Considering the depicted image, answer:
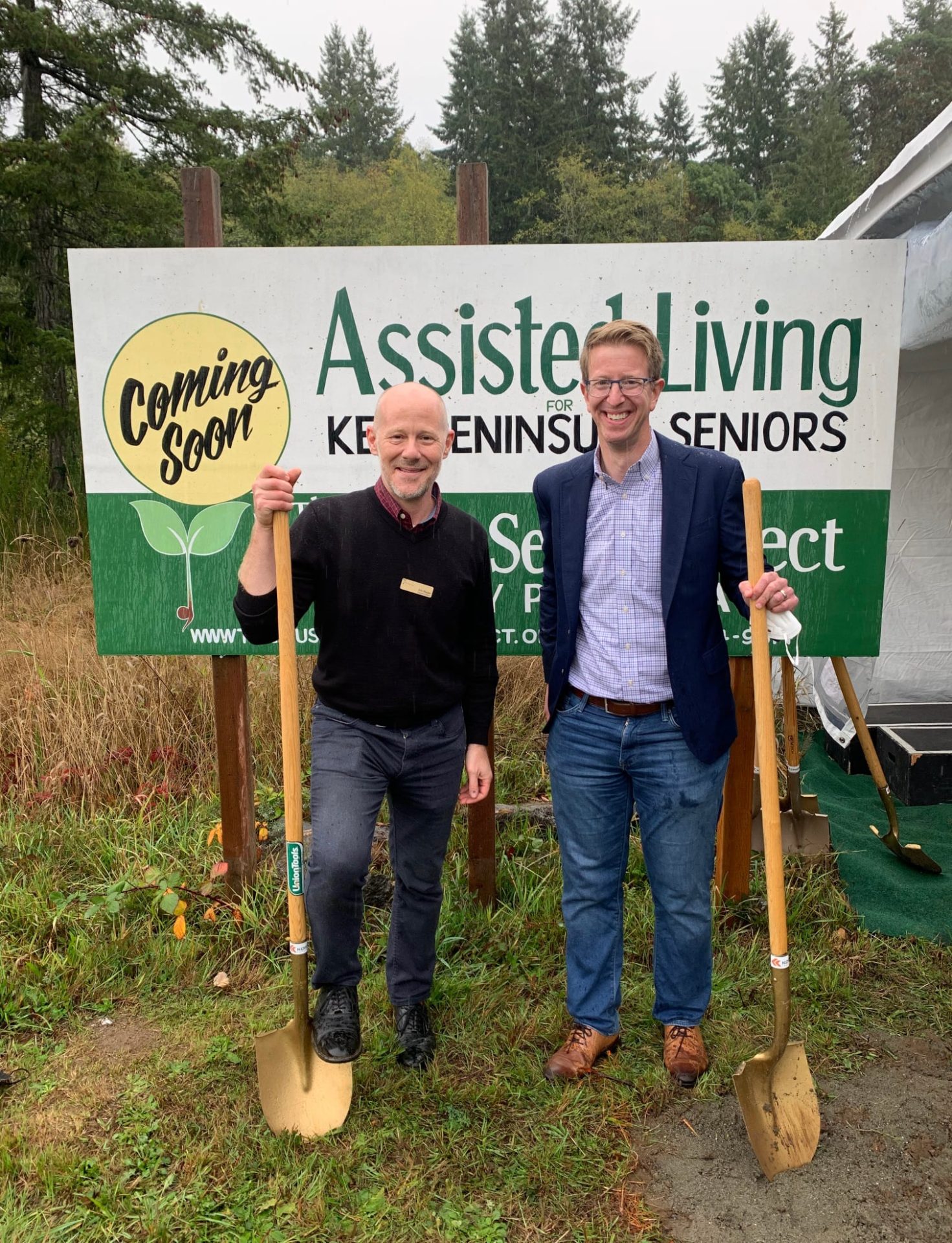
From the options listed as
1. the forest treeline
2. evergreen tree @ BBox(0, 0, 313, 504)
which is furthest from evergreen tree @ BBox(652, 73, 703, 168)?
evergreen tree @ BBox(0, 0, 313, 504)

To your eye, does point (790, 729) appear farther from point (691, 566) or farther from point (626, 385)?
point (626, 385)

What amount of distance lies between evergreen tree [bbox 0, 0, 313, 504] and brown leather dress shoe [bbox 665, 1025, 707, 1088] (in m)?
8.55

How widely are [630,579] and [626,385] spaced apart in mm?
518

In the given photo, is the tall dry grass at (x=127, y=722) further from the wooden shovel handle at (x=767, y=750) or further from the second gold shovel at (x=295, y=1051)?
the wooden shovel handle at (x=767, y=750)

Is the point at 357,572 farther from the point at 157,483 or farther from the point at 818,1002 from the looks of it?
the point at 818,1002

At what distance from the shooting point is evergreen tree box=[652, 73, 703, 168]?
4788 centimetres

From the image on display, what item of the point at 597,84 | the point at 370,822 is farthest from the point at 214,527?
the point at 597,84

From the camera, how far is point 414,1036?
2812mm

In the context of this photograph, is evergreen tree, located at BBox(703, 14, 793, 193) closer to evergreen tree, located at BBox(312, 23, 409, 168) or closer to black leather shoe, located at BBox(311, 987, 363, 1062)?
evergreen tree, located at BBox(312, 23, 409, 168)

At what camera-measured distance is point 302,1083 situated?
2.53m

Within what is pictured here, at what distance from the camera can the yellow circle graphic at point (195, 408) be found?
3344 mm

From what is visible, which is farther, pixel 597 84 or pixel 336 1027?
pixel 597 84

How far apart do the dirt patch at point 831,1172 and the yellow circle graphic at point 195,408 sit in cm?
262

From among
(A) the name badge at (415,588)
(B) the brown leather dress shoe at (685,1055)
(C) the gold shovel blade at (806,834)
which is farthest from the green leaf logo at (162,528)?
(C) the gold shovel blade at (806,834)
